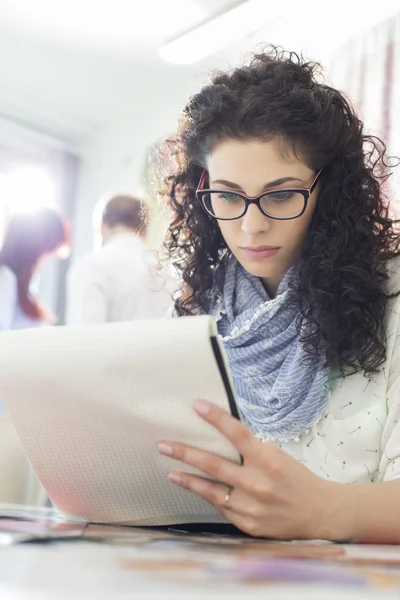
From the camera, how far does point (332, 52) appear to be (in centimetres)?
355

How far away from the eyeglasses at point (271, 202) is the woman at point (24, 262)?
149 cm

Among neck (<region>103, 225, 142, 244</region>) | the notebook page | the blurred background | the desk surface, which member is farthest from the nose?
neck (<region>103, 225, 142, 244</region>)

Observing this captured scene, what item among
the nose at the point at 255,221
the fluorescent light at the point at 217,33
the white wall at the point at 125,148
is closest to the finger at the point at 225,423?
the nose at the point at 255,221

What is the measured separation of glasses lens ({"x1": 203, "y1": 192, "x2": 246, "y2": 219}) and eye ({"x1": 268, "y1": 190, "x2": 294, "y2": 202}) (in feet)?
0.14

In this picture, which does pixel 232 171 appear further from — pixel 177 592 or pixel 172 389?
pixel 177 592

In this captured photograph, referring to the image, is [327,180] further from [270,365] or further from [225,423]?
[225,423]

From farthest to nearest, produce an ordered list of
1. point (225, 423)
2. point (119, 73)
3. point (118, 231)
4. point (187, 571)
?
point (119, 73) → point (118, 231) → point (225, 423) → point (187, 571)

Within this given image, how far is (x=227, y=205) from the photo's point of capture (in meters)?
1.04

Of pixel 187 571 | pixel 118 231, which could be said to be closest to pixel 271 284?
pixel 187 571

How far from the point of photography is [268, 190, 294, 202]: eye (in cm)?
99

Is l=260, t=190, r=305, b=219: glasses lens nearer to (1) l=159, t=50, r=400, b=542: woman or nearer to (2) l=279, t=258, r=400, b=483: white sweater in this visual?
(1) l=159, t=50, r=400, b=542: woman

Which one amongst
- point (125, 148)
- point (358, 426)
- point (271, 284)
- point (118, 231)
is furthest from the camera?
point (125, 148)

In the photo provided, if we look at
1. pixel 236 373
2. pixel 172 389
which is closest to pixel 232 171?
pixel 236 373

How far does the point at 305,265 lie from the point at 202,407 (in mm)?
478
